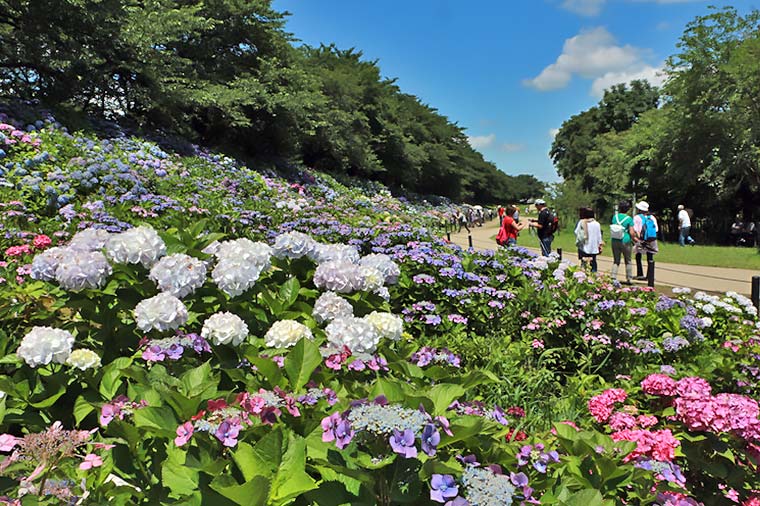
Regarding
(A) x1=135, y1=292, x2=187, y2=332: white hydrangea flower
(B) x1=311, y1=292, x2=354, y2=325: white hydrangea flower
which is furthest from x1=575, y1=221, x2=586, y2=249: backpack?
(A) x1=135, y1=292, x2=187, y2=332: white hydrangea flower

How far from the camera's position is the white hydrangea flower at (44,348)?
158 cm

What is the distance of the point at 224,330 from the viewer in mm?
1692

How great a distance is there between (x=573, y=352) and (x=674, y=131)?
25.6m

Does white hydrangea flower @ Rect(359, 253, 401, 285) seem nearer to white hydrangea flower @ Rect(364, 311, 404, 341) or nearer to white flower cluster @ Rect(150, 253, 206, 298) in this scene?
white hydrangea flower @ Rect(364, 311, 404, 341)

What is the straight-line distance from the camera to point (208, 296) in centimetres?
208

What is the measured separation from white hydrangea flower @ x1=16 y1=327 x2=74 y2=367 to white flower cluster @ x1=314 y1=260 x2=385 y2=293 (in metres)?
0.95

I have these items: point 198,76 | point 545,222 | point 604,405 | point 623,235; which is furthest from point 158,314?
point 198,76

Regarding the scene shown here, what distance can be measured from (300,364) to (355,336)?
0.26 meters

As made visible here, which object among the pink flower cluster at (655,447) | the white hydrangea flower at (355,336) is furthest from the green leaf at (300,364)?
the pink flower cluster at (655,447)

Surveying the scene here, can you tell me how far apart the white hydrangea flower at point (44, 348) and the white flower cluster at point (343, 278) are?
95cm

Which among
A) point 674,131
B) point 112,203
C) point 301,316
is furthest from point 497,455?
point 674,131

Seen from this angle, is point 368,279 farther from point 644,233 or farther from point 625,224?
point 644,233

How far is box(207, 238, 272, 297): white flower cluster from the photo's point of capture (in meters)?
1.90

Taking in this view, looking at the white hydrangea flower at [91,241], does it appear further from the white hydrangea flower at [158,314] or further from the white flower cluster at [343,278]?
the white flower cluster at [343,278]
